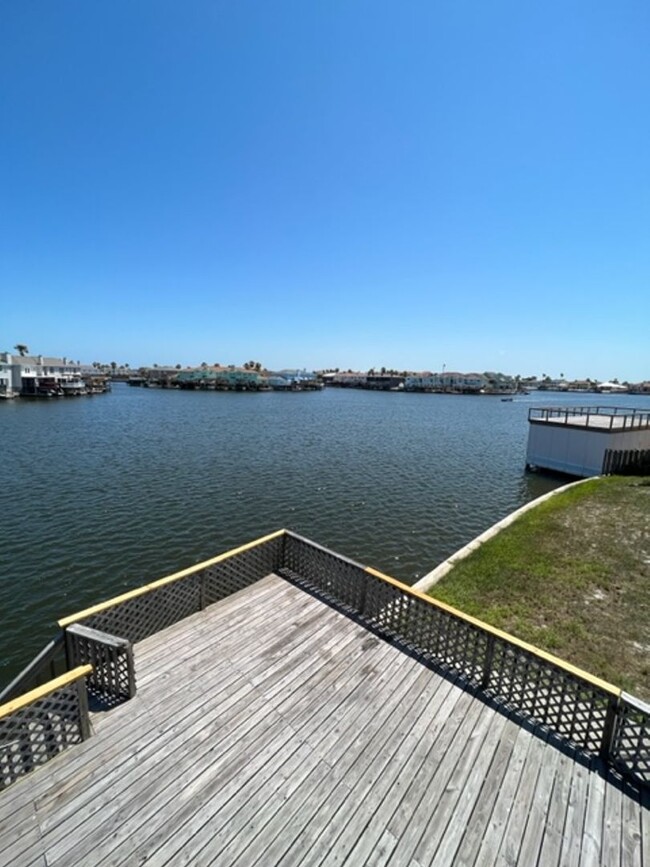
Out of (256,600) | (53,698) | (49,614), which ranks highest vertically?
(53,698)

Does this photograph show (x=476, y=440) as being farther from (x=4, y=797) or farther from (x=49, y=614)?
(x=4, y=797)

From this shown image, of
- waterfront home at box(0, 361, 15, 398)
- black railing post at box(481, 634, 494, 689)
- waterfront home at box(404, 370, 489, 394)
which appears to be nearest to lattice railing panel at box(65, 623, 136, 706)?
black railing post at box(481, 634, 494, 689)

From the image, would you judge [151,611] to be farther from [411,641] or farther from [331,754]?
[411,641]

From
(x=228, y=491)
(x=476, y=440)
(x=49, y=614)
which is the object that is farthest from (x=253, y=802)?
(x=476, y=440)

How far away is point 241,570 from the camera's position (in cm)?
752

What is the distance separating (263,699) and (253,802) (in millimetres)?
1275

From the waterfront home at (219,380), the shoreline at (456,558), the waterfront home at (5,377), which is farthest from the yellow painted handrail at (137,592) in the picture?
the waterfront home at (219,380)

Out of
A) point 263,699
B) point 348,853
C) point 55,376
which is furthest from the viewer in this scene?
point 55,376

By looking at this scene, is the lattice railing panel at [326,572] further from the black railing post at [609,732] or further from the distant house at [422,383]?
the distant house at [422,383]

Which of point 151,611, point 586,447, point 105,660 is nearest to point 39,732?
point 105,660

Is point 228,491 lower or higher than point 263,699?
lower

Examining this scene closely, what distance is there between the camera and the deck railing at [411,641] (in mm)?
4105

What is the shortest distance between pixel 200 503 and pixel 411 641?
39.6 ft

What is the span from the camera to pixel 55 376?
244 ft
